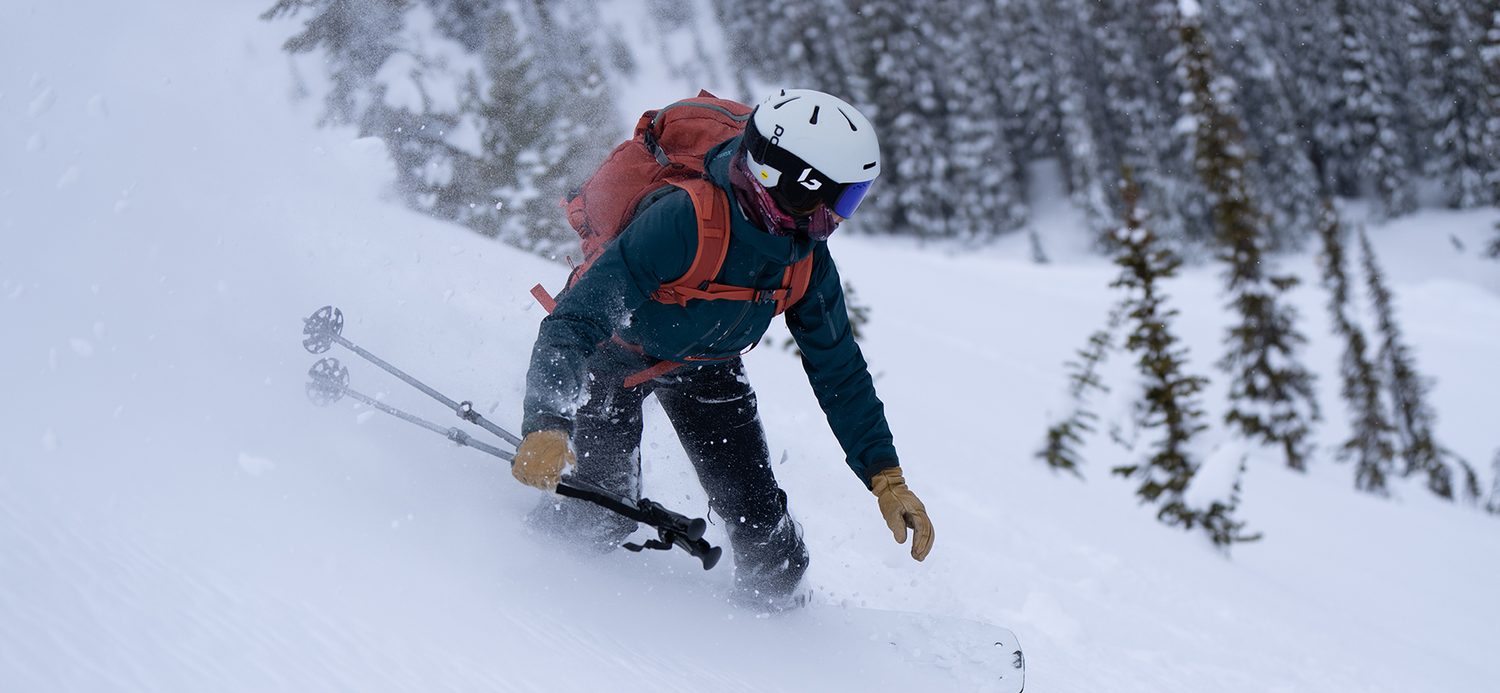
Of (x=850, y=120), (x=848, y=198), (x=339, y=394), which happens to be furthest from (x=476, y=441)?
(x=850, y=120)

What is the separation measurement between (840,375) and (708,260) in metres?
0.97

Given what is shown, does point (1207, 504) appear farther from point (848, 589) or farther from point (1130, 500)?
point (848, 589)

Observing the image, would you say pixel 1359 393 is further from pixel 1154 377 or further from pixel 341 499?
pixel 341 499

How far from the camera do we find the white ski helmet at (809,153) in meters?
3.44

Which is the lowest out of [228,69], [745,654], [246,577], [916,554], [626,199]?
[246,577]

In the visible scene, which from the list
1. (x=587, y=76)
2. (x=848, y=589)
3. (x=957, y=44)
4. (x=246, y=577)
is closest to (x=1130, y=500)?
(x=848, y=589)

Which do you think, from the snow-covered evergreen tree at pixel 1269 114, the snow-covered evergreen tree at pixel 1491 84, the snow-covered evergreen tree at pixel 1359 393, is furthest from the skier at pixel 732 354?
the snow-covered evergreen tree at pixel 1269 114

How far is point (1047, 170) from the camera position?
55.4m

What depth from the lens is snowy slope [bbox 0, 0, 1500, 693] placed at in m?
2.98

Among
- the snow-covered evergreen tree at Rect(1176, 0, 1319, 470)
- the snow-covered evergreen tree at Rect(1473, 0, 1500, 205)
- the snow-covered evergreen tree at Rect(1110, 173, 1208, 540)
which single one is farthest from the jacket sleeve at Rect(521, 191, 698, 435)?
the snow-covered evergreen tree at Rect(1473, 0, 1500, 205)

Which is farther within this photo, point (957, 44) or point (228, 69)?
point (957, 44)

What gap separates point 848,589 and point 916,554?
4.08 ft

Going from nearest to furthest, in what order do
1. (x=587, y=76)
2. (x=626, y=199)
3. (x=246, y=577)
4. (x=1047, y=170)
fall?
(x=246, y=577), (x=626, y=199), (x=587, y=76), (x=1047, y=170)

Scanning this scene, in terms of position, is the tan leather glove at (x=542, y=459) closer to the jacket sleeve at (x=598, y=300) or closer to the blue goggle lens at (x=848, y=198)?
the jacket sleeve at (x=598, y=300)
